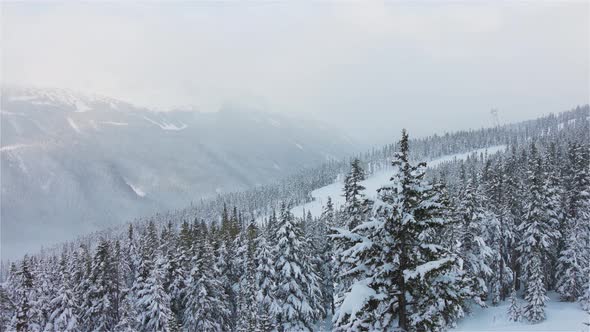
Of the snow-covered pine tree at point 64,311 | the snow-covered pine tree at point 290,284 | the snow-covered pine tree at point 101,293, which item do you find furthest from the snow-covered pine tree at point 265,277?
the snow-covered pine tree at point 64,311

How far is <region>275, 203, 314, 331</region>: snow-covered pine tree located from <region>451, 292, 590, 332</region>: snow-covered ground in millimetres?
20381

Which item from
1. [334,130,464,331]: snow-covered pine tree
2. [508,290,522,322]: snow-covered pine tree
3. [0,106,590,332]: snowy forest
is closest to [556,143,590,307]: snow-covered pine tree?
[0,106,590,332]: snowy forest

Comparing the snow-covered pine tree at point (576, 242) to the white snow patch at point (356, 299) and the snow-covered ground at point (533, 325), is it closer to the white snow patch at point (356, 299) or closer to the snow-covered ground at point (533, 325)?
the snow-covered ground at point (533, 325)

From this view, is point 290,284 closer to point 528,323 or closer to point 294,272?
point 294,272

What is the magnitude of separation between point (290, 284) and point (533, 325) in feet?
84.9

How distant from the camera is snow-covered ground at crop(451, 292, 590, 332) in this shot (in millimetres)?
36438

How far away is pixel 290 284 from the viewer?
1205 inches

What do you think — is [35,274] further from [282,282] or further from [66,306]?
[282,282]

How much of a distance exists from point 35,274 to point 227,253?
87.8ft

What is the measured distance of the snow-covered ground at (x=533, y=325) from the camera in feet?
120

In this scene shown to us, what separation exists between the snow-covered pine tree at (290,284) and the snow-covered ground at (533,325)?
20381 millimetres

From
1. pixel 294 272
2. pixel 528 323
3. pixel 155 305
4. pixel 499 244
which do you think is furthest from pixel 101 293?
A: pixel 499 244

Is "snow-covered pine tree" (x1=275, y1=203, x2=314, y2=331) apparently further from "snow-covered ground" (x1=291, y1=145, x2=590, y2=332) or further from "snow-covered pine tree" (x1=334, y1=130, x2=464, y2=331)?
"snow-covered pine tree" (x1=334, y1=130, x2=464, y2=331)

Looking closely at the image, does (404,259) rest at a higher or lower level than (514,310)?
higher
